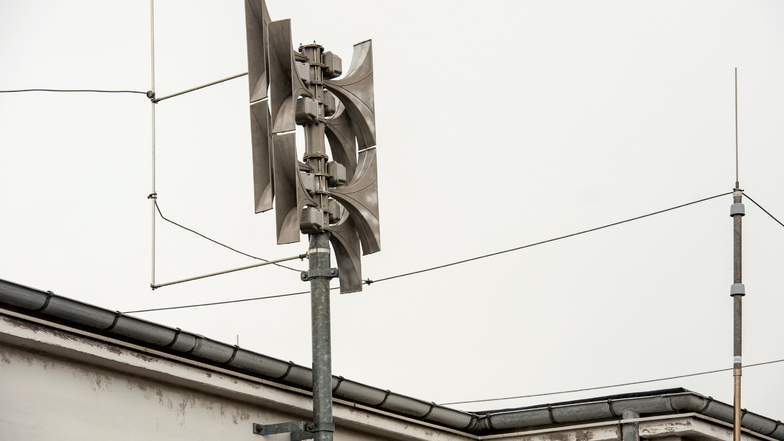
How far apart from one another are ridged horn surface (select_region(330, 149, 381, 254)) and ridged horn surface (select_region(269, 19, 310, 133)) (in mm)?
789

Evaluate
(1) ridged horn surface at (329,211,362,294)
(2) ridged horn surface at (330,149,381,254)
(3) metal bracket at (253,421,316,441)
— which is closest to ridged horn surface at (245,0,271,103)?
(2) ridged horn surface at (330,149,381,254)

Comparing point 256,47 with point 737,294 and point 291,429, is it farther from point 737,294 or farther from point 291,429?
point 737,294

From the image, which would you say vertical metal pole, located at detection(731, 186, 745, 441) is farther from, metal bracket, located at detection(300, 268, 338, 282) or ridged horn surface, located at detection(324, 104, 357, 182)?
metal bracket, located at detection(300, 268, 338, 282)

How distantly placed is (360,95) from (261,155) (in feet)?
3.46

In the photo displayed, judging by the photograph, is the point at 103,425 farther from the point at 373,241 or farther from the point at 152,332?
the point at 373,241

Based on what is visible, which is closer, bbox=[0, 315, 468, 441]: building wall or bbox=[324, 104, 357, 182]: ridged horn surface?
bbox=[0, 315, 468, 441]: building wall

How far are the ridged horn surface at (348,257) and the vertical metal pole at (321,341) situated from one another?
49cm

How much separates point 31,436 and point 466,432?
6.48m

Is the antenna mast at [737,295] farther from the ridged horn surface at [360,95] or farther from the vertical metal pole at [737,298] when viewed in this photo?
the ridged horn surface at [360,95]

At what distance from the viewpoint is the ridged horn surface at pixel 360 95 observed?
35.5 ft

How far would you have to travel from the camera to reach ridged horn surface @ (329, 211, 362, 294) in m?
10.8

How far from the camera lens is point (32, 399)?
9.51 m

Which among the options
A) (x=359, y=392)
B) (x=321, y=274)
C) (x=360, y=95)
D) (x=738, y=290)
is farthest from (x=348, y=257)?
(x=738, y=290)

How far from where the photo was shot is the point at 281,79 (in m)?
10.4
